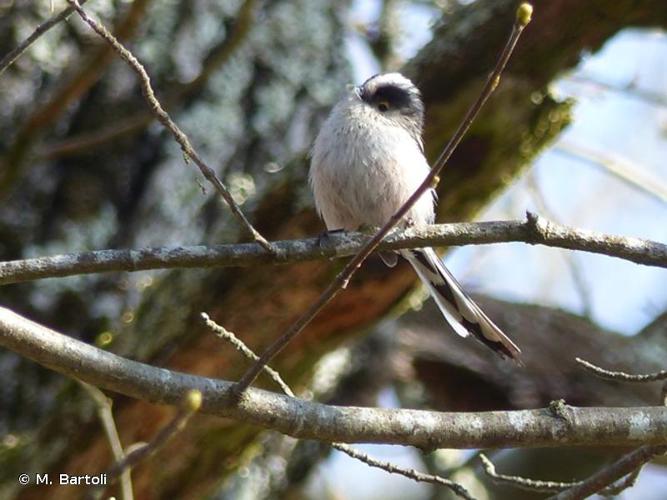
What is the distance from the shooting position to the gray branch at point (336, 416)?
196 cm

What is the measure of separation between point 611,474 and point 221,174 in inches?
86.4

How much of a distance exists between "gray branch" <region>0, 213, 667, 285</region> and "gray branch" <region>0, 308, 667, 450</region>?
223 mm

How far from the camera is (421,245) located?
223 cm

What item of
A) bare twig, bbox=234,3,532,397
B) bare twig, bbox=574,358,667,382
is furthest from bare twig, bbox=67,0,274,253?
bare twig, bbox=574,358,667,382

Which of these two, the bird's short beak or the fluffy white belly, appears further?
the bird's short beak

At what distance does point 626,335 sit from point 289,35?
6.57 feet

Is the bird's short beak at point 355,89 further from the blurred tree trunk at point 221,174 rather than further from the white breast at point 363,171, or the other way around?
the blurred tree trunk at point 221,174

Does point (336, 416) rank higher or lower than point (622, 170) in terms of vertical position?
lower

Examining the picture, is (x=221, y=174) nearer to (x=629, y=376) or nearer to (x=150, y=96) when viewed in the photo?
(x=150, y=96)

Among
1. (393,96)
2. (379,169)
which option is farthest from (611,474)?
(393,96)

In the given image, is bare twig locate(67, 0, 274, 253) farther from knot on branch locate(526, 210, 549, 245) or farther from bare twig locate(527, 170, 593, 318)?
bare twig locate(527, 170, 593, 318)

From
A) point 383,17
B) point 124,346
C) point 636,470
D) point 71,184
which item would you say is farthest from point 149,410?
point 383,17

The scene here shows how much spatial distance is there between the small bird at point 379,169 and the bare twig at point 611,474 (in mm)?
1029

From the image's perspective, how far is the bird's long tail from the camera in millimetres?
2736
